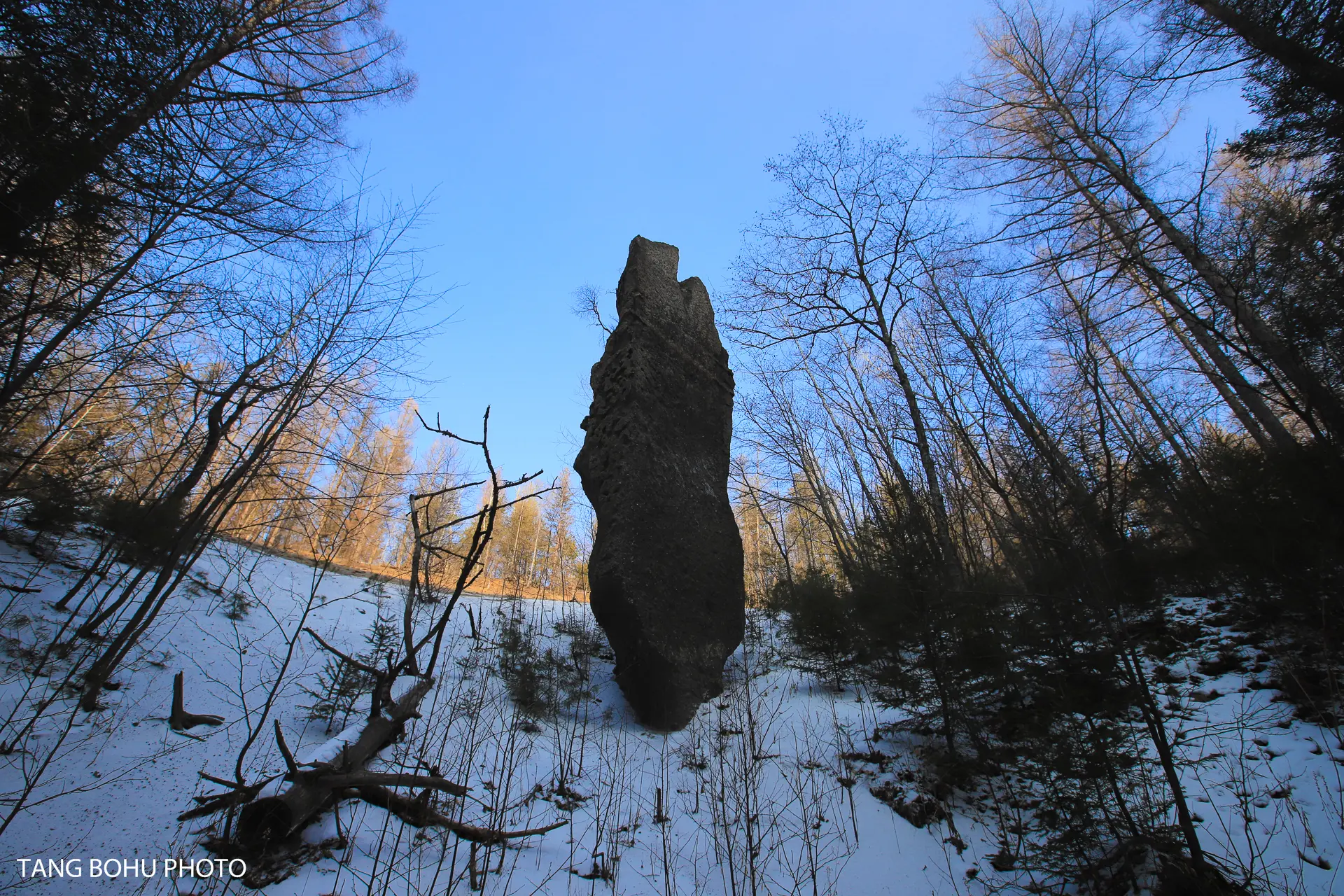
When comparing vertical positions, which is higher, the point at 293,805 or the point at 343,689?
the point at 343,689

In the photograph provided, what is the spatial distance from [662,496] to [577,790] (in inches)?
112

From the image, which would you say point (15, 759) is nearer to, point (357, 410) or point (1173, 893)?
point (357, 410)

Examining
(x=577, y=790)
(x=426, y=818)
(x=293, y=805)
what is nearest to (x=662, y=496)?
(x=577, y=790)

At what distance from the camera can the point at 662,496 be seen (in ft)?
18.5

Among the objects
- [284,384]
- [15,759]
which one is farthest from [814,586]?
[15,759]

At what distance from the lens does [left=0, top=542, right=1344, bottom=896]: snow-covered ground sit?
2.51 meters

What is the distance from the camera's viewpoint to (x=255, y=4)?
3.28 metres

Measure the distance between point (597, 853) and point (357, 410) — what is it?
454 centimetres

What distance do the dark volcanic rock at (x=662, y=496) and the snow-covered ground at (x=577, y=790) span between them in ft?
2.22

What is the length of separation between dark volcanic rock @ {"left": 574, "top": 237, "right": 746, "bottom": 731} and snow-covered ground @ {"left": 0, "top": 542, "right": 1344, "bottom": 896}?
Result: 676 mm

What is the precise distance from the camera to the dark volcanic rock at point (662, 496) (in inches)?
204

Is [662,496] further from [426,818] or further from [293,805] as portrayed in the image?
[293,805]

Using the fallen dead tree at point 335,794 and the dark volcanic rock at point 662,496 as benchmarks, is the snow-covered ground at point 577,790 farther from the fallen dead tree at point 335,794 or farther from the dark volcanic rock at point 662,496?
the dark volcanic rock at point 662,496

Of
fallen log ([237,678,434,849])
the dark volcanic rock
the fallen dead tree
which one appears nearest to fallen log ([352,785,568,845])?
the fallen dead tree
